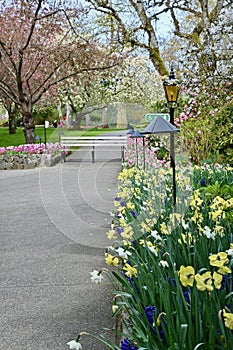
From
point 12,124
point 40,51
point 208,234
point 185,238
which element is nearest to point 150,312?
point 208,234

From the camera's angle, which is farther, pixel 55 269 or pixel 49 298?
pixel 55 269

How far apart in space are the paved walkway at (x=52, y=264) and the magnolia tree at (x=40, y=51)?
5.52 meters

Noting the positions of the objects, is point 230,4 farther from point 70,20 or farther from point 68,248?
point 68,248

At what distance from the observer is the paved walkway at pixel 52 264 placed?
8.42 ft

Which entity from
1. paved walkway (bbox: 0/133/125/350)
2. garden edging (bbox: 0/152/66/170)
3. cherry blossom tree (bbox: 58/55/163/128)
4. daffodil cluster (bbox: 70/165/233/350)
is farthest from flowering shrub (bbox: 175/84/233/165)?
cherry blossom tree (bbox: 58/55/163/128)

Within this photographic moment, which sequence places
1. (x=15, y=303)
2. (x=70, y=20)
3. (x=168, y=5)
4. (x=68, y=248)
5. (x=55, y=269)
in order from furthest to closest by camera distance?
(x=70, y=20) < (x=168, y=5) < (x=68, y=248) < (x=55, y=269) < (x=15, y=303)

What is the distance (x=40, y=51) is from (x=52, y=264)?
10.1 meters

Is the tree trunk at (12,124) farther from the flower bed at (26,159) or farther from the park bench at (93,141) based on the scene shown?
the park bench at (93,141)

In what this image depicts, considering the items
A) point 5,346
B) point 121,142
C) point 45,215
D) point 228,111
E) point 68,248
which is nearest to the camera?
point 5,346

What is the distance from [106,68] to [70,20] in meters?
1.79

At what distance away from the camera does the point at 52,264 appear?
3750 mm

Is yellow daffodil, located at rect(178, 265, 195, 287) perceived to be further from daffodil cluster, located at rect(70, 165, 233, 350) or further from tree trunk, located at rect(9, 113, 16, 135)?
tree trunk, located at rect(9, 113, 16, 135)

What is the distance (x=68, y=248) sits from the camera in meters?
4.22

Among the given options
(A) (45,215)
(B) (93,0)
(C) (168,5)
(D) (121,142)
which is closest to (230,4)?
(C) (168,5)
